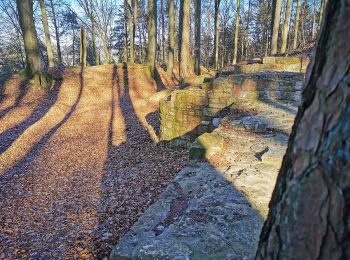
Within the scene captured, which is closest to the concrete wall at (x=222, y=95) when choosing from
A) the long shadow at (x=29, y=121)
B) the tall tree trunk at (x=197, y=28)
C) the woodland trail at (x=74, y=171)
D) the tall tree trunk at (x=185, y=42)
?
the woodland trail at (x=74, y=171)

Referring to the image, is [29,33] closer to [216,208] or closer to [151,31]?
[151,31]

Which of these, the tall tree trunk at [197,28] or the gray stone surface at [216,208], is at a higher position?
the tall tree trunk at [197,28]

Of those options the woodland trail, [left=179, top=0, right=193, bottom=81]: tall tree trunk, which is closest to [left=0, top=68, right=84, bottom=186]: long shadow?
the woodland trail

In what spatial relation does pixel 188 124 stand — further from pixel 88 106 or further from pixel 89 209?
pixel 88 106

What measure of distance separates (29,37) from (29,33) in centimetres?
18

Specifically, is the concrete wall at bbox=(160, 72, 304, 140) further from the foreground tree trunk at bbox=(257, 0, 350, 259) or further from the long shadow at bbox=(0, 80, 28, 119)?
the long shadow at bbox=(0, 80, 28, 119)

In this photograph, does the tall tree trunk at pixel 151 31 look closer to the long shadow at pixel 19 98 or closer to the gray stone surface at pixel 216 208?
the long shadow at pixel 19 98

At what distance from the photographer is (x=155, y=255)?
2258mm

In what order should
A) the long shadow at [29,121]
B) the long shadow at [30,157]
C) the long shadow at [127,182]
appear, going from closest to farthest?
the long shadow at [127,182] < the long shadow at [30,157] < the long shadow at [29,121]

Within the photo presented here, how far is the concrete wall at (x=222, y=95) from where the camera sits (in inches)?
268

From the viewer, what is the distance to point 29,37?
39.6 ft

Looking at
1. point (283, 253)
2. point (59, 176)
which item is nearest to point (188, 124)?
point (59, 176)

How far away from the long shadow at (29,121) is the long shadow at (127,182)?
2.76 metres

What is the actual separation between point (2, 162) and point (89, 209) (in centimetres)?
342
